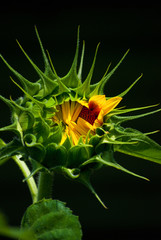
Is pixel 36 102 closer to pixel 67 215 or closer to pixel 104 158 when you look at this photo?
pixel 104 158

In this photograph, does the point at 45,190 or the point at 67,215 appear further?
the point at 45,190

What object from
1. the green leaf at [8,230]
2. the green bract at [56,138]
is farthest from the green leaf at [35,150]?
the green leaf at [8,230]

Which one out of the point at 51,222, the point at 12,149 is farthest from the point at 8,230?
the point at 12,149

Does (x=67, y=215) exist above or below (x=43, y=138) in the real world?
below

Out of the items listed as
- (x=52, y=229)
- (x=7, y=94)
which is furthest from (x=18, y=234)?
(x=7, y=94)

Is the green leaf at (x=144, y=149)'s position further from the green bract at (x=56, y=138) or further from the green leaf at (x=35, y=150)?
the green leaf at (x=35, y=150)

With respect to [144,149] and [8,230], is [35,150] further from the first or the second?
[8,230]
